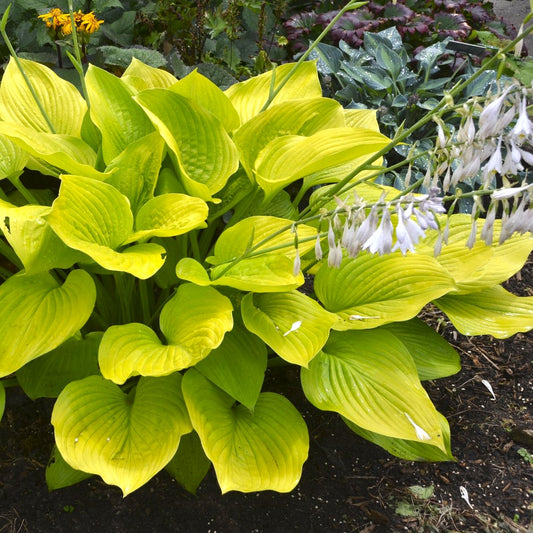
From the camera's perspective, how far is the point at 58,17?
2346 mm

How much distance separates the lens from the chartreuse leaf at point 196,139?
192 centimetres

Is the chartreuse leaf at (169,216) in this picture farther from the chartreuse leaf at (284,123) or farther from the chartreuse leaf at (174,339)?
the chartreuse leaf at (284,123)

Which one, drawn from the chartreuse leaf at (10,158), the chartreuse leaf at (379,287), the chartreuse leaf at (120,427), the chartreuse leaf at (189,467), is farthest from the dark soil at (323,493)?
the chartreuse leaf at (10,158)

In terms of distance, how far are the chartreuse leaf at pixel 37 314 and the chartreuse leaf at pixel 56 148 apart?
0.99 feet

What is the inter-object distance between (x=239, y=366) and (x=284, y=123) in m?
0.87

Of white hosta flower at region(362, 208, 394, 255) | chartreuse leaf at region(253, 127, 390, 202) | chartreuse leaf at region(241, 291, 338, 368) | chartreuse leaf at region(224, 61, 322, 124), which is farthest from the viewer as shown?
chartreuse leaf at region(224, 61, 322, 124)

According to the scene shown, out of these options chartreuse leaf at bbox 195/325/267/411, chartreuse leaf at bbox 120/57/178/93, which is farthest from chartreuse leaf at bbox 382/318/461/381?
chartreuse leaf at bbox 120/57/178/93

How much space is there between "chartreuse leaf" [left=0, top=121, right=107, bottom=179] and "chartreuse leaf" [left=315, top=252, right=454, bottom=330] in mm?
781

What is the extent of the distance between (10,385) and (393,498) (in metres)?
1.27

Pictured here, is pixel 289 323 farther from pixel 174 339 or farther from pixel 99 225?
pixel 99 225

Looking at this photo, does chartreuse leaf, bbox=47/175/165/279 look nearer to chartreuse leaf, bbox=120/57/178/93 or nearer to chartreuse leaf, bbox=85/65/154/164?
chartreuse leaf, bbox=85/65/154/164

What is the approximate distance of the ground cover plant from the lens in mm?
1611

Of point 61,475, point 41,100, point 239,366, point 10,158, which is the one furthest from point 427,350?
point 41,100

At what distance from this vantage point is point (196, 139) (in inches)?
78.4
